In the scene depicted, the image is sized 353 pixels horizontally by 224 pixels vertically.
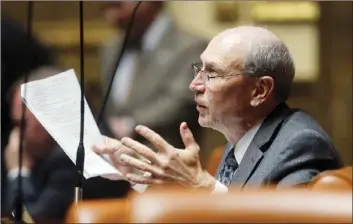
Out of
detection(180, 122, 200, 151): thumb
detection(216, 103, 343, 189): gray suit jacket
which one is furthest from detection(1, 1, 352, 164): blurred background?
detection(180, 122, 200, 151): thumb

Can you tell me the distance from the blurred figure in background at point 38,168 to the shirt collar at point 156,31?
3.55 feet

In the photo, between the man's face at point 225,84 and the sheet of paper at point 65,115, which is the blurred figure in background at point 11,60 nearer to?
the sheet of paper at point 65,115

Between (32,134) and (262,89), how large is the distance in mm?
1240

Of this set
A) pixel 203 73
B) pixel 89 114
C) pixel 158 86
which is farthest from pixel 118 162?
pixel 158 86

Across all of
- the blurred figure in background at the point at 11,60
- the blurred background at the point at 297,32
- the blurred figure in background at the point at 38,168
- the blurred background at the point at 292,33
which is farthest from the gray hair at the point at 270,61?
the blurred background at the point at 297,32

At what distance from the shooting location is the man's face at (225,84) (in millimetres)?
Answer: 2168

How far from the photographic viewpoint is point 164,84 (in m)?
4.18

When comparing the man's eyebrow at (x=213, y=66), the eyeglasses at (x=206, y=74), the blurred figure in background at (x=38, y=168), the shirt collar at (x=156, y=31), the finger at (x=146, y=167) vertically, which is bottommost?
the blurred figure in background at (x=38, y=168)

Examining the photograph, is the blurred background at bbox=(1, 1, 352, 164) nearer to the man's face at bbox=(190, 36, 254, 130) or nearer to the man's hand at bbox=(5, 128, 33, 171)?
the man's hand at bbox=(5, 128, 33, 171)

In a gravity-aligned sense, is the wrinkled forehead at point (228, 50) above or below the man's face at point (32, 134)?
above

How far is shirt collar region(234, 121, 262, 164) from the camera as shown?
2201 millimetres

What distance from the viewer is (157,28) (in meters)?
4.35

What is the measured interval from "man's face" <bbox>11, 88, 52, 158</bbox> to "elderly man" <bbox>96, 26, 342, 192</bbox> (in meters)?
0.83

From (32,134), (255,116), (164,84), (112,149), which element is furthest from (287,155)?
(164,84)
